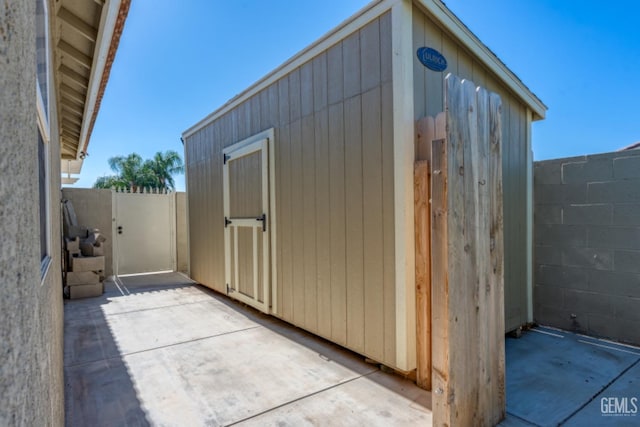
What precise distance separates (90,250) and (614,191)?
672 centimetres

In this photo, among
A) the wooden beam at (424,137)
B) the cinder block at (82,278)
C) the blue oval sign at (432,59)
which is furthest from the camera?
the cinder block at (82,278)

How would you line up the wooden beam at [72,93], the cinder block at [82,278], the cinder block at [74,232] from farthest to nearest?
1. the cinder block at [74,232]
2. the cinder block at [82,278]
3. the wooden beam at [72,93]

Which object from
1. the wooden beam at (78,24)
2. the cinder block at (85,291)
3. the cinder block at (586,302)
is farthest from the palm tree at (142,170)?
the cinder block at (586,302)

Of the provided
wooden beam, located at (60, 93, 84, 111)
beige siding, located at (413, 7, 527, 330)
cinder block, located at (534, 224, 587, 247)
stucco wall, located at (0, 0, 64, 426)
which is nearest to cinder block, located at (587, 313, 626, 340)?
beige siding, located at (413, 7, 527, 330)

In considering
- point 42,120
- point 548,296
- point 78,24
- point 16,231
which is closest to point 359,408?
point 16,231

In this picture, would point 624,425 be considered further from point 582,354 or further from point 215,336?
point 215,336

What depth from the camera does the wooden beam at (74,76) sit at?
3281mm

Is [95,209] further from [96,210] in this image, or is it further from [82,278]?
[82,278]

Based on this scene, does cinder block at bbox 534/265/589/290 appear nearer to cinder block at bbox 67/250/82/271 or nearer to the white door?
cinder block at bbox 67/250/82/271

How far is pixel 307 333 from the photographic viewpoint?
3422 millimetres

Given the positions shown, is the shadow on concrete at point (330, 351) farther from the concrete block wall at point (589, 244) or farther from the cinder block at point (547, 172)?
the cinder block at point (547, 172)

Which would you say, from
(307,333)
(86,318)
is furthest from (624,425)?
(86,318)

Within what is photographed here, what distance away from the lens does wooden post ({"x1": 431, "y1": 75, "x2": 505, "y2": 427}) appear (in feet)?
5.83

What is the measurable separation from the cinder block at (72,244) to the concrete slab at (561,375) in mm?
5960
